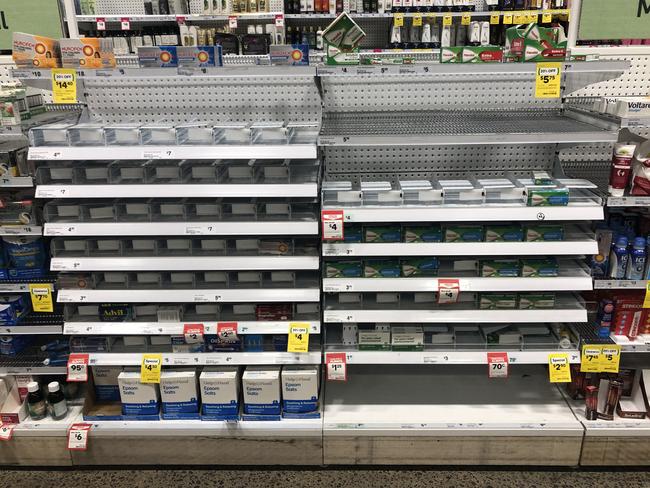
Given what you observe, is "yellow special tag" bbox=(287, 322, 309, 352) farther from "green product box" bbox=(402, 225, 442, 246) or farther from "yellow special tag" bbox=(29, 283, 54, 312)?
"yellow special tag" bbox=(29, 283, 54, 312)

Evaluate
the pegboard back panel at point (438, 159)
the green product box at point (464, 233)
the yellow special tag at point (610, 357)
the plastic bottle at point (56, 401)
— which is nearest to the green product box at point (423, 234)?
the green product box at point (464, 233)

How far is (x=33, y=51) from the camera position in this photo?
1971 mm

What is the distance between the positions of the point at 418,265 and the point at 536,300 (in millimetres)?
525

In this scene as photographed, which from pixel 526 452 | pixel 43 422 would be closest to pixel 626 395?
pixel 526 452

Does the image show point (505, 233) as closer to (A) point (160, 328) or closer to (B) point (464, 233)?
(B) point (464, 233)

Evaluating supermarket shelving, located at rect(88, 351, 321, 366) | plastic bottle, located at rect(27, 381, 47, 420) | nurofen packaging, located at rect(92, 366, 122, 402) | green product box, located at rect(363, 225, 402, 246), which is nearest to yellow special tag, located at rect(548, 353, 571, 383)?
green product box, located at rect(363, 225, 402, 246)

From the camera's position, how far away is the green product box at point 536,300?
2.06m

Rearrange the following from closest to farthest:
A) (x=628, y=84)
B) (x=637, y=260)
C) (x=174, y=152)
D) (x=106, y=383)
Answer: (x=174, y=152) → (x=637, y=260) → (x=106, y=383) → (x=628, y=84)

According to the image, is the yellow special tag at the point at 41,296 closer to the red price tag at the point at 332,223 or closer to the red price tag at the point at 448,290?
the red price tag at the point at 332,223

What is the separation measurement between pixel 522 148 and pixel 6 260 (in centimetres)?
238

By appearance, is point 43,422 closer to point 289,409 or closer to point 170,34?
point 289,409

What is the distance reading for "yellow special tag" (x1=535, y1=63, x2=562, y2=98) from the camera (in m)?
1.90

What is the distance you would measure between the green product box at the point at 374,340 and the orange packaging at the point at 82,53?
160 centimetres

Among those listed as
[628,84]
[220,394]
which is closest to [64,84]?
[220,394]
